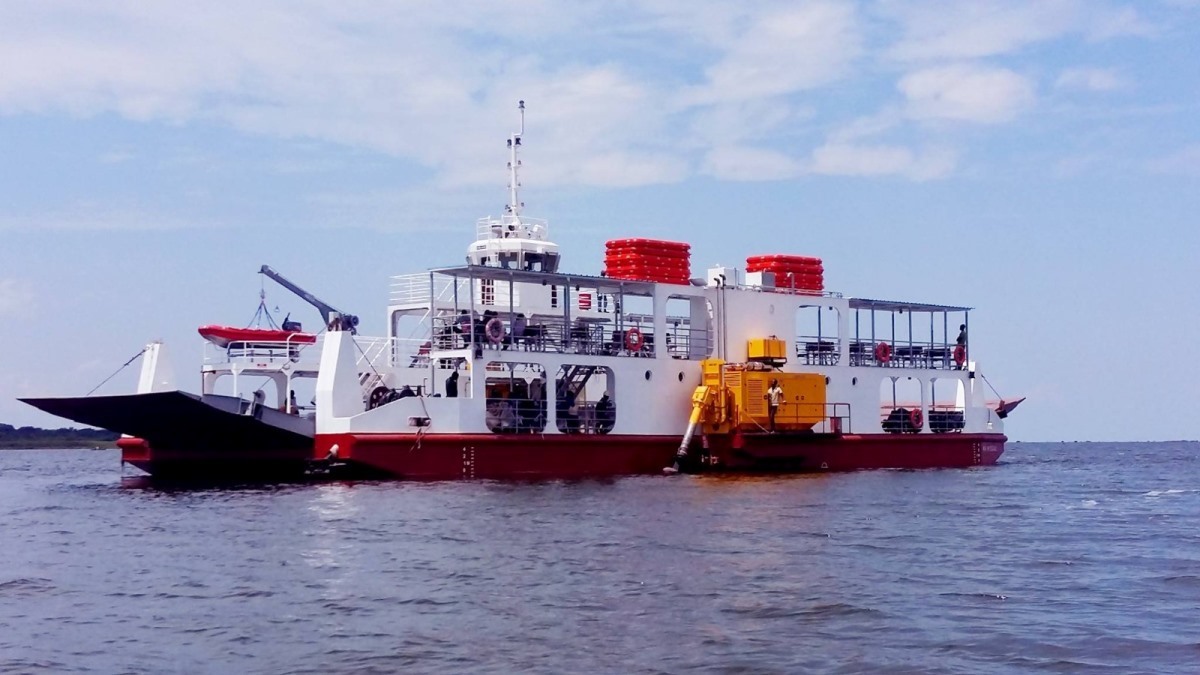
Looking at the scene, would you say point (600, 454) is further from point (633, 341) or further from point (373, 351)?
point (373, 351)

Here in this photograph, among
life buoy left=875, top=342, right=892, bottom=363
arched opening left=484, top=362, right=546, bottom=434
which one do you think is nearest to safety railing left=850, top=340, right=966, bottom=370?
life buoy left=875, top=342, right=892, bottom=363

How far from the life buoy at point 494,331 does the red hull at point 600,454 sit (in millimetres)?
2201

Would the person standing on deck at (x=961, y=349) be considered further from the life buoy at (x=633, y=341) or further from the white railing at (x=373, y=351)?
the white railing at (x=373, y=351)

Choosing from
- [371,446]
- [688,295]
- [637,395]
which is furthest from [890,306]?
[371,446]

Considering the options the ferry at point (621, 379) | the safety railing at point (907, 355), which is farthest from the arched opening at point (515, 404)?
the safety railing at point (907, 355)

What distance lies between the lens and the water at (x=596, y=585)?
40.2 ft

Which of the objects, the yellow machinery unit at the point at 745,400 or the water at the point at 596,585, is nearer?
the water at the point at 596,585

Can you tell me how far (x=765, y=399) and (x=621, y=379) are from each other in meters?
3.70

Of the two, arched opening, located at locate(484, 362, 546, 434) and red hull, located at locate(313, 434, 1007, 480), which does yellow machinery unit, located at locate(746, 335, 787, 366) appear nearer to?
red hull, located at locate(313, 434, 1007, 480)

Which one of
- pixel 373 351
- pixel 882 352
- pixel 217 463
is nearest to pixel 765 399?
pixel 882 352

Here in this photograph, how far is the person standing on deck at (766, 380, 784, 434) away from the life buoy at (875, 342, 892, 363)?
736 cm

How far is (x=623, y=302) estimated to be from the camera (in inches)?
1475

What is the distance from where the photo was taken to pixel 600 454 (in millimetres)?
33656

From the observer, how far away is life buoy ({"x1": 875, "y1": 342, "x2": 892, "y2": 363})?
41.8 meters
